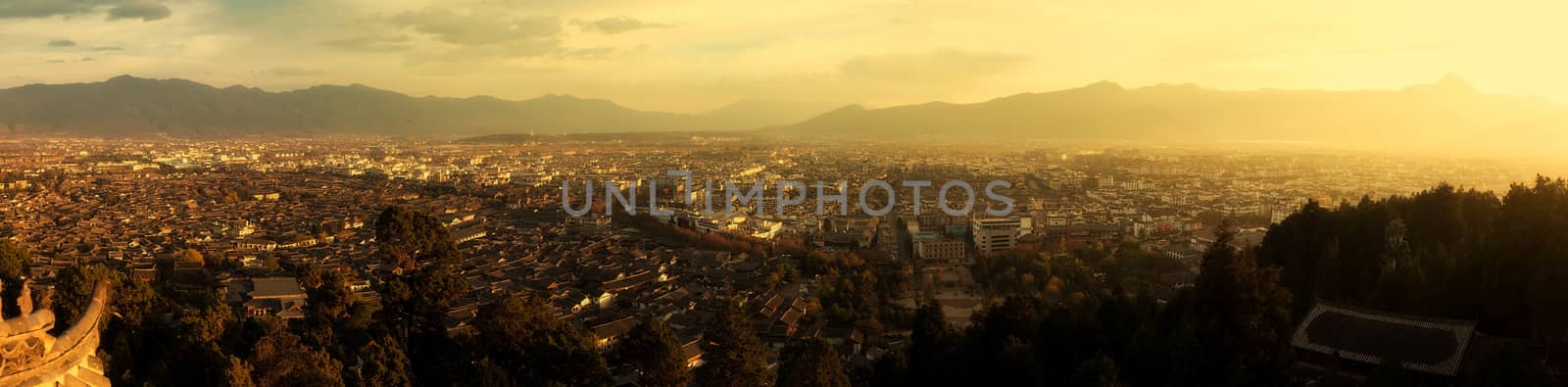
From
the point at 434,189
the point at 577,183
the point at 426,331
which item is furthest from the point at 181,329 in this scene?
the point at 577,183

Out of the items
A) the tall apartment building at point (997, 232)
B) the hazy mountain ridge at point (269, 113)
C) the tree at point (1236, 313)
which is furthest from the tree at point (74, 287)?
the hazy mountain ridge at point (269, 113)

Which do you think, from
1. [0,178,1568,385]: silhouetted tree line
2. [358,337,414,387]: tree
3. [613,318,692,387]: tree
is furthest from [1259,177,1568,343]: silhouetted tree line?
[358,337,414,387]: tree

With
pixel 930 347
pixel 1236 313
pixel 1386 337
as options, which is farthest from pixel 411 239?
pixel 1386 337

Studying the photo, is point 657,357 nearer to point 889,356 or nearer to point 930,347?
point 889,356

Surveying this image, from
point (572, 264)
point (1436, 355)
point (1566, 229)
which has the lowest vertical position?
point (572, 264)

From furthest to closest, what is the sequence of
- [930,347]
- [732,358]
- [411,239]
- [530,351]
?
[930,347], [411,239], [530,351], [732,358]

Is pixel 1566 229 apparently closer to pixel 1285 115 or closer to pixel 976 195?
pixel 976 195
